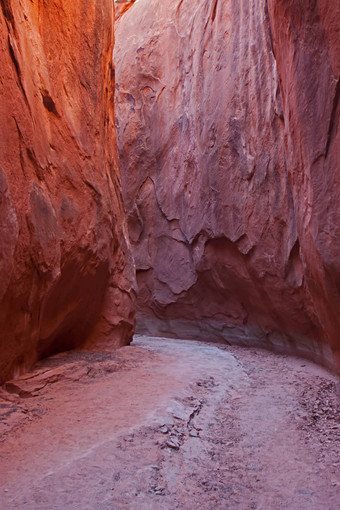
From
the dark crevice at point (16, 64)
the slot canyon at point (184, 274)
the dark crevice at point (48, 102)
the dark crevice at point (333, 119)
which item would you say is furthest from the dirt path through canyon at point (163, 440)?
the dark crevice at point (48, 102)

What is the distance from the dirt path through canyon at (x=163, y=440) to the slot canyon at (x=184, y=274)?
0.02 m

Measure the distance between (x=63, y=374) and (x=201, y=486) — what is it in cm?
237

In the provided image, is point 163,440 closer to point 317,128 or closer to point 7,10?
point 317,128

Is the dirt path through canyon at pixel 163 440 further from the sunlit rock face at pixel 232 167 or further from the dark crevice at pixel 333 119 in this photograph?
the dark crevice at pixel 333 119

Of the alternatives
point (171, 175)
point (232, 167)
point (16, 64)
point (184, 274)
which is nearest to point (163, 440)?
point (16, 64)

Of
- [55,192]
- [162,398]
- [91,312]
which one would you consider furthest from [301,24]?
[91,312]

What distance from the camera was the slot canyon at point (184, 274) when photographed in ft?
9.21

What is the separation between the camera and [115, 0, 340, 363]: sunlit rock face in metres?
3.67

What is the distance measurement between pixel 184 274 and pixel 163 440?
735 centimetres

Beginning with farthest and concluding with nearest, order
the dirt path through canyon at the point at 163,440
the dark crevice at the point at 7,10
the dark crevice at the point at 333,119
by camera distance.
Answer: the dark crevice at the point at 7,10 < the dark crevice at the point at 333,119 < the dirt path through canyon at the point at 163,440

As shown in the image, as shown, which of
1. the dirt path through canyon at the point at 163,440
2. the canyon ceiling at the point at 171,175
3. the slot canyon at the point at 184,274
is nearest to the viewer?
the dirt path through canyon at the point at 163,440

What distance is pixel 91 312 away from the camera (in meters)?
6.29

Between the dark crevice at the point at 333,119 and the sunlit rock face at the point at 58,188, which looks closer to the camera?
the dark crevice at the point at 333,119

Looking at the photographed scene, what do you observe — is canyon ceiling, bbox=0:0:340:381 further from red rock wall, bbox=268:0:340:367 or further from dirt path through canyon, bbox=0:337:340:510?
dirt path through canyon, bbox=0:337:340:510
